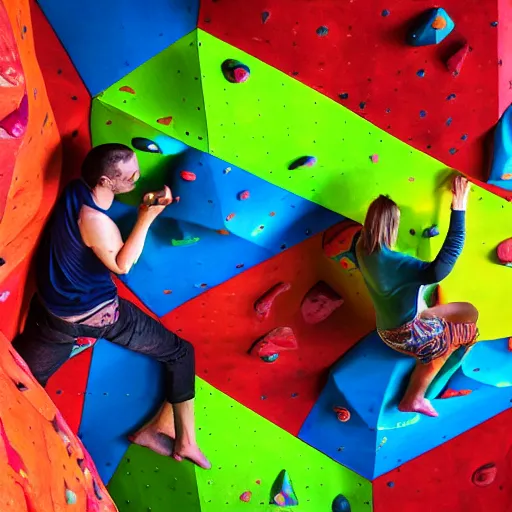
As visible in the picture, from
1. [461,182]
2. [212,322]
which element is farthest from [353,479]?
[461,182]

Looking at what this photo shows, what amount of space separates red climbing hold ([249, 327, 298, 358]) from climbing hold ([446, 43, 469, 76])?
1099 mm

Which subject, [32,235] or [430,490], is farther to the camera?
[430,490]

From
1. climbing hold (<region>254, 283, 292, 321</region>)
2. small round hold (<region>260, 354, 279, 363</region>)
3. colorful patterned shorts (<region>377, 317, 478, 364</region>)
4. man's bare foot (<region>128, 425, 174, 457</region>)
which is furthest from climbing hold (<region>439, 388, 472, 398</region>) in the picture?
man's bare foot (<region>128, 425, 174, 457</region>)

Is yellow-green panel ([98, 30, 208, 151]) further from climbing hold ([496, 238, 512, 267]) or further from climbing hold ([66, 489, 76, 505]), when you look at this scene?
climbing hold ([496, 238, 512, 267])

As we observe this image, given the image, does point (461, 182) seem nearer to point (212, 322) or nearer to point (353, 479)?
point (212, 322)

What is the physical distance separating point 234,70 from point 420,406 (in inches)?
59.9

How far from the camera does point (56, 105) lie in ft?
6.29

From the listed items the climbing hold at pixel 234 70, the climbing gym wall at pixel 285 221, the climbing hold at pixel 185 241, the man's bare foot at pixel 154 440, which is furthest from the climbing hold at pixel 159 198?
the man's bare foot at pixel 154 440

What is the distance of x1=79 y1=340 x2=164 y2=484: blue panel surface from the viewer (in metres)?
2.43

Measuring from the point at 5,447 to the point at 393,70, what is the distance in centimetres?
154

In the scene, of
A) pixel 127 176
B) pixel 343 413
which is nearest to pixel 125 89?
pixel 127 176

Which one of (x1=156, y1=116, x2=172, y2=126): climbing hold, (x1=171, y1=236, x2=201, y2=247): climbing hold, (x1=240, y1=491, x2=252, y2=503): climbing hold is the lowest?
(x1=240, y1=491, x2=252, y2=503): climbing hold

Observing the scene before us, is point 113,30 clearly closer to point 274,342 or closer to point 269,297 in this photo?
point 269,297

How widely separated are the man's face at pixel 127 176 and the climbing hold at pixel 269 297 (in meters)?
0.72
